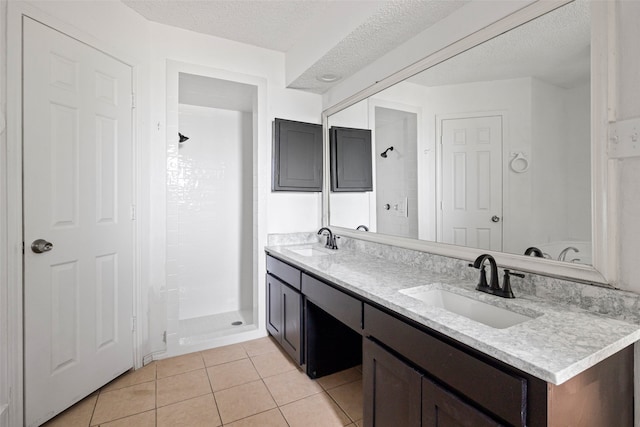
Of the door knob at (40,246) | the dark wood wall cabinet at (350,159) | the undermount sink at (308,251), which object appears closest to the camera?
the door knob at (40,246)

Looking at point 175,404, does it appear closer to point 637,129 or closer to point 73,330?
point 73,330

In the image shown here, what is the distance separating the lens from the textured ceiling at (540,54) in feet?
4.01

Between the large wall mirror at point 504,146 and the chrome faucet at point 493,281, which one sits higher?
the large wall mirror at point 504,146

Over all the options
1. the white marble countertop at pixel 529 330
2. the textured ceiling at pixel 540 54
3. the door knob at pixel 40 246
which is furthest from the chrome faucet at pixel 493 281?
the door knob at pixel 40 246

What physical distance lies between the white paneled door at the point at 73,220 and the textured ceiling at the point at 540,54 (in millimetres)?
2175

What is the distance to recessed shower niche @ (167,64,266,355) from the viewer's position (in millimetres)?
3113

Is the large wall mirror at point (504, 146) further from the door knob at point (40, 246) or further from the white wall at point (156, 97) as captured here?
the door knob at point (40, 246)

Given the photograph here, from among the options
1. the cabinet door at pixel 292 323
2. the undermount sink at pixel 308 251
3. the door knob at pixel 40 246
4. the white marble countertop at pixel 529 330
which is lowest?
the cabinet door at pixel 292 323

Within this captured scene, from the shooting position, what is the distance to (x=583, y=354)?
863 mm

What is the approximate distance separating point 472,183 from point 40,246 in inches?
93.3

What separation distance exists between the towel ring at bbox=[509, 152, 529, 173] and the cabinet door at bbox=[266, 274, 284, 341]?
175 centimetres

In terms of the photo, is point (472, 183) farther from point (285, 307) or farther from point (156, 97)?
point (156, 97)

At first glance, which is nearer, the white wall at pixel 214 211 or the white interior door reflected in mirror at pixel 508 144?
the white interior door reflected in mirror at pixel 508 144

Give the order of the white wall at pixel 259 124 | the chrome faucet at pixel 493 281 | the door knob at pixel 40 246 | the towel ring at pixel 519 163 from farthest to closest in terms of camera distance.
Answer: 1. the white wall at pixel 259 124
2. the door knob at pixel 40 246
3. the towel ring at pixel 519 163
4. the chrome faucet at pixel 493 281
